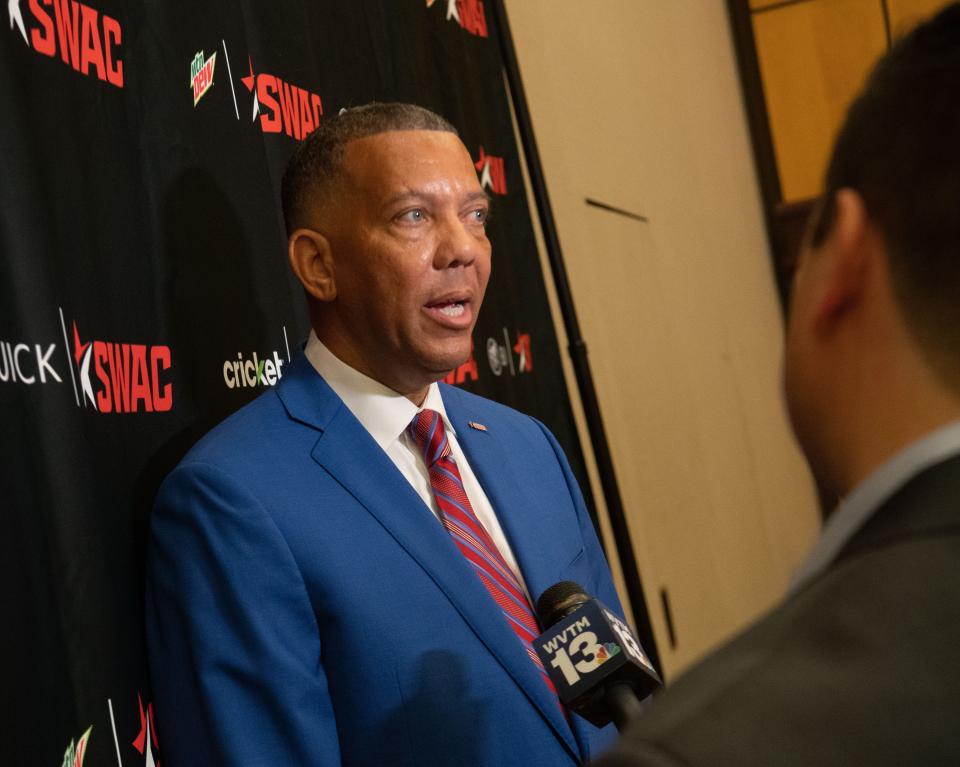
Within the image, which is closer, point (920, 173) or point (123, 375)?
point (920, 173)

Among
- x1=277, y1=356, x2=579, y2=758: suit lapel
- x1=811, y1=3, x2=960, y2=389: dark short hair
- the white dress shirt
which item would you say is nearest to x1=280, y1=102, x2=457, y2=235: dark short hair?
the white dress shirt

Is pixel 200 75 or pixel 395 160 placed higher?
pixel 200 75

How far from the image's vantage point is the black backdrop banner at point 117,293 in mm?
1468

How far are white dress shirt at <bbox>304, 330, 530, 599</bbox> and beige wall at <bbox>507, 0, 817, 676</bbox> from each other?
178 cm

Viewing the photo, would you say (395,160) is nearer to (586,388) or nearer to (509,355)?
(509,355)

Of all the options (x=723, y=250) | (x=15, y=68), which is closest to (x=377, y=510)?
(x=15, y=68)

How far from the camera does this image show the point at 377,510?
5.45 ft

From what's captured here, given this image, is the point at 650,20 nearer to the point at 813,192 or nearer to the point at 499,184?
the point at 813,192

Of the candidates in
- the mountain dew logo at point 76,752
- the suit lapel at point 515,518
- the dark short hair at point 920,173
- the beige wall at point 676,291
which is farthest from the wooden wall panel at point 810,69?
the dark short hair at point 920,173

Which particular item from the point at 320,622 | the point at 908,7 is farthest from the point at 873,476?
the point at 908,7

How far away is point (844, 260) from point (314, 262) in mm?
1221

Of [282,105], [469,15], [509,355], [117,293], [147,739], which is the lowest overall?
[147,739]

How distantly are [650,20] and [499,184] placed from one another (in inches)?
93.4

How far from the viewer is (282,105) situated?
2.23 m
